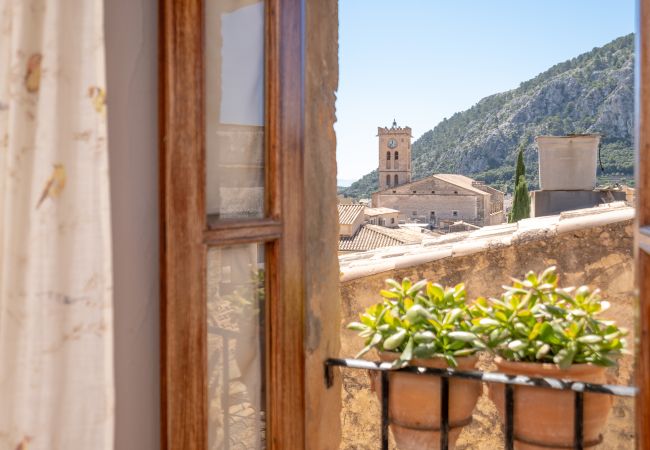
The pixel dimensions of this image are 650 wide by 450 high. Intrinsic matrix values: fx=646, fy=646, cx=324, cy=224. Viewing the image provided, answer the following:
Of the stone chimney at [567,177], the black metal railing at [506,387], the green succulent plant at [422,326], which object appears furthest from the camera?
the stone chimney at [567,177]

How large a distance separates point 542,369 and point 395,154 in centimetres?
5111

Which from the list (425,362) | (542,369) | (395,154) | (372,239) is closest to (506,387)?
(542,369)

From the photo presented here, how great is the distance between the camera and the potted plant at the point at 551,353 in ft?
5.36

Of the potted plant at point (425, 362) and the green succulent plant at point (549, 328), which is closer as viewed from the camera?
the green succulent plant at point (549, 328)

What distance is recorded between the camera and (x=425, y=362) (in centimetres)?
177

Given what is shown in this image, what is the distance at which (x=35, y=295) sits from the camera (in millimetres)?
962

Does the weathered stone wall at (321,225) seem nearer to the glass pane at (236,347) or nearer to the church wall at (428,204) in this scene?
the glass pane at (236,347)

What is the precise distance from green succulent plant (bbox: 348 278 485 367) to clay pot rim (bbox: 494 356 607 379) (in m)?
0.08

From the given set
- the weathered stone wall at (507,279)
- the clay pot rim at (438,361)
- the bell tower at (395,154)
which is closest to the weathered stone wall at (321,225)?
the clay pot rim at (438,361)

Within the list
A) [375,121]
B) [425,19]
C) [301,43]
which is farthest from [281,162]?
[375,121]

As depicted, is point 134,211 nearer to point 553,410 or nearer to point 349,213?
point 553,410

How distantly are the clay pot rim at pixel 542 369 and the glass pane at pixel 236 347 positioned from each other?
2.18 feet

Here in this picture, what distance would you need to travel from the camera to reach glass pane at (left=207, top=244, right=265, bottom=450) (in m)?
1.36

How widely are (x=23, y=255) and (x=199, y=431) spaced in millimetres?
508
